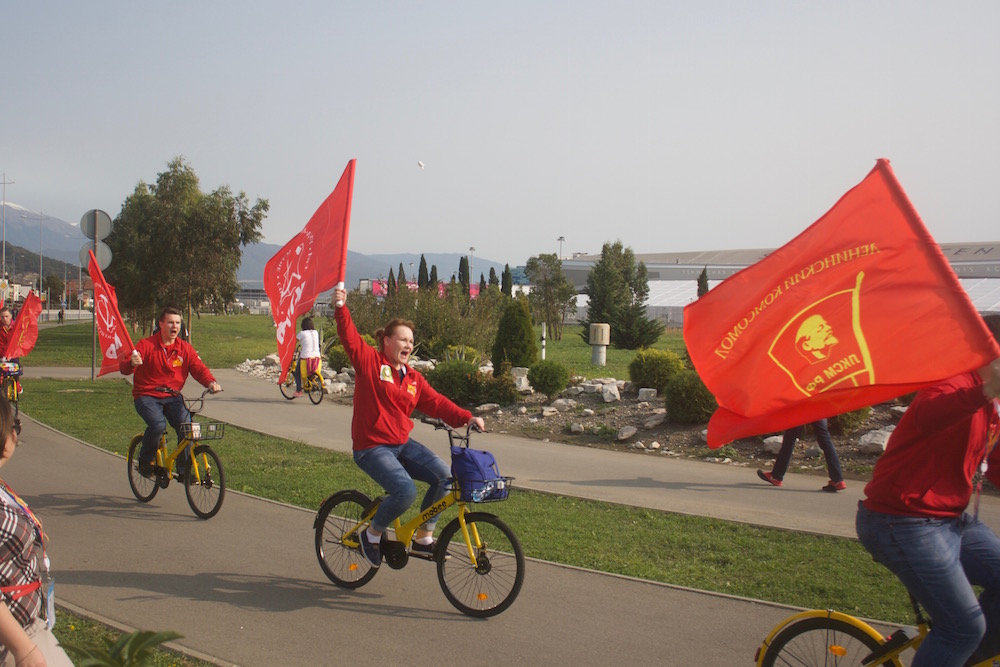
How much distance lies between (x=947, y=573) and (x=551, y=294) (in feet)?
141

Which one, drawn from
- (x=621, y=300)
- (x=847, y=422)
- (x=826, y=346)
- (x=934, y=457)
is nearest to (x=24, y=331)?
(x=847, y=422)

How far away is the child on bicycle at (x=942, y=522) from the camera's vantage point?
334cm

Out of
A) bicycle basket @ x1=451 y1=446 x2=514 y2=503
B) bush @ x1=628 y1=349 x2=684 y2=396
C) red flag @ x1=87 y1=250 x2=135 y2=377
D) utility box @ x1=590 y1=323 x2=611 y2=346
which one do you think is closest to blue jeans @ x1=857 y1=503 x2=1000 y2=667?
bicycle basket @ x1=451 y1=446 x2=514 y2=503

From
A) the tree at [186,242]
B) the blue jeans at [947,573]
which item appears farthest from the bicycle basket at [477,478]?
the tree at [186,242]

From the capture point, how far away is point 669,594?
5965mm

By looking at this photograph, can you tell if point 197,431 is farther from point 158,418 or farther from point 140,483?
point 140,483

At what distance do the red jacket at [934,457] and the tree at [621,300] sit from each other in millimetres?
28411

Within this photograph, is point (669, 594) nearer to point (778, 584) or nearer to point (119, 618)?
point (778, 584)

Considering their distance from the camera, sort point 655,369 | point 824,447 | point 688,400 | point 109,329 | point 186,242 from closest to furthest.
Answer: point 824,447 < point 109,329 < point 688,400 < point 655,369 < point 186,242

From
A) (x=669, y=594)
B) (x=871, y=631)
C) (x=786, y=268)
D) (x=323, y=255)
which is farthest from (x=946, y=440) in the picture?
(x=323, y=255)

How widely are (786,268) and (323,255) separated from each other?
381 centimetres

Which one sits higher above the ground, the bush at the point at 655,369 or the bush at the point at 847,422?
the bush at the point at 655,369

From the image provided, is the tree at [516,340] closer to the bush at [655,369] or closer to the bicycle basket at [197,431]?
the bush at [655,369]

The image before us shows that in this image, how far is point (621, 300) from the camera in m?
40.4
